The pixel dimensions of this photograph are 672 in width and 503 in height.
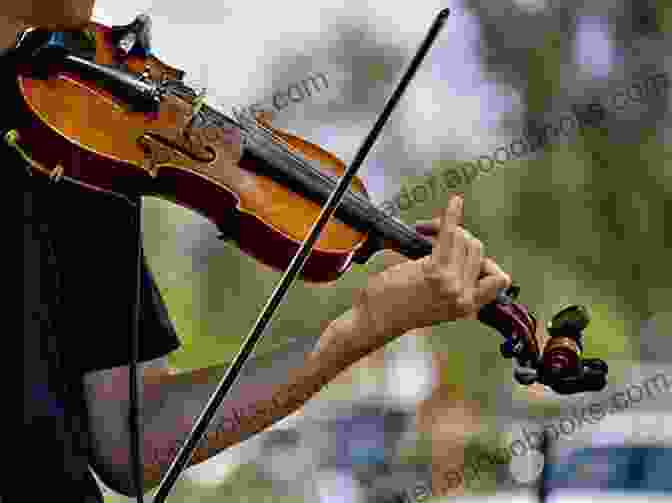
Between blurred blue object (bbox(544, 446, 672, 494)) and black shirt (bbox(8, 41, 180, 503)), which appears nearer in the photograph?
black shirt (bbox(8, 41, 180, 503))

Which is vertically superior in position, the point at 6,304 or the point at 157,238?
the point at 6,304

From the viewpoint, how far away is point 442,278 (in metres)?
1.40

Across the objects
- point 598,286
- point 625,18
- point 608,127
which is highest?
point 625,18

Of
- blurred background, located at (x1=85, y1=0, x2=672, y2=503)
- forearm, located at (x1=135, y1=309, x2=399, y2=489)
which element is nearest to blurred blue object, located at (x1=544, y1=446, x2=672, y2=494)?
blurred background, located at (x1=85, y1=0, x2=672, y2=503)

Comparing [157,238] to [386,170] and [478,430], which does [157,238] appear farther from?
[478,430]

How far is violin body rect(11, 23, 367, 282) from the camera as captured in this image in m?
1.45

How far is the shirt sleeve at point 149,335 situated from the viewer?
144 cm

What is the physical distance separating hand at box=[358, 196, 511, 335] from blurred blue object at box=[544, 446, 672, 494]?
3931 mm

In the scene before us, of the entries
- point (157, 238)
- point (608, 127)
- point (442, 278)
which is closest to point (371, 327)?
point (442, 278)

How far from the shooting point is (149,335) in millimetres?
1479

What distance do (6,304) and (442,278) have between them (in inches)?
15.2

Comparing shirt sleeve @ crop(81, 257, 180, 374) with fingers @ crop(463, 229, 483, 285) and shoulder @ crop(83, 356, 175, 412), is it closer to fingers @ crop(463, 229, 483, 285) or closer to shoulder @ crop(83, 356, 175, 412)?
shoulder @ crop(83, 356, 175, 412)

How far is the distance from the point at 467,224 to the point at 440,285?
6561 millimetres

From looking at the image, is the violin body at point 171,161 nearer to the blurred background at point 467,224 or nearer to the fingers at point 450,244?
the fingers at point 450,244
